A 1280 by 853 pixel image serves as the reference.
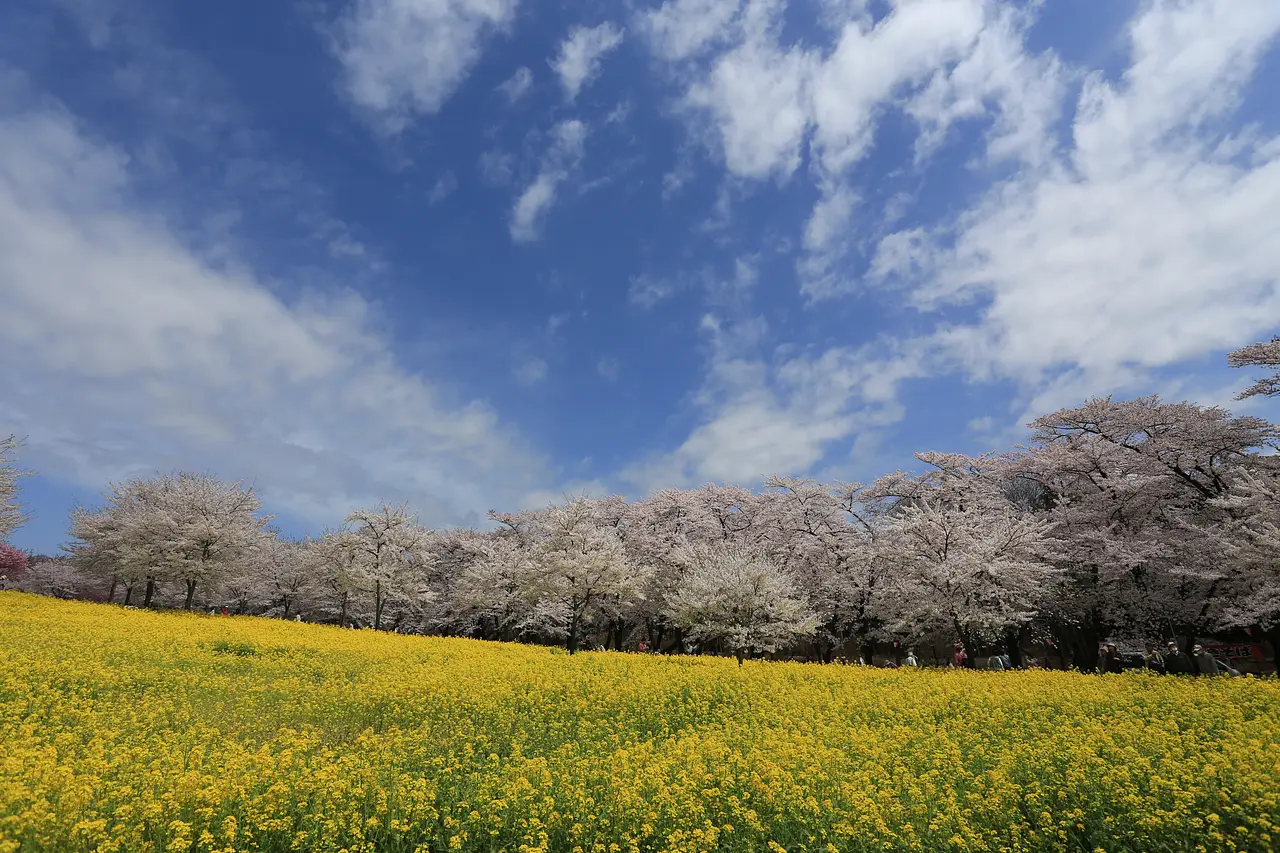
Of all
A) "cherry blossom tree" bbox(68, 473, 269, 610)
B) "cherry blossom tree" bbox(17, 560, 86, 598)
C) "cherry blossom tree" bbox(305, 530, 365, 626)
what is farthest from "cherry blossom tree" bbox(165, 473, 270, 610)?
"cherry blossom tree" bbox(17, 560, 86, 598)

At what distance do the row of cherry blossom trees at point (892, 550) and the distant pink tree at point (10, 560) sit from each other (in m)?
11.2

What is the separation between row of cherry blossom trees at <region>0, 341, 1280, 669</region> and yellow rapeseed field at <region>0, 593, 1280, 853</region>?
38.9 ft

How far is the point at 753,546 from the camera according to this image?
41656 millimetres

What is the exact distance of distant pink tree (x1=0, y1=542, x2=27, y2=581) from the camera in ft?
175

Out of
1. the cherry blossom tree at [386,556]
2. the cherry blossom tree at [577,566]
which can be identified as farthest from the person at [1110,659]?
the cherry blossom tree at [386,556]

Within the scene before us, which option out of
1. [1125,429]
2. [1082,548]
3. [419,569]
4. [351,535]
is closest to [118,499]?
[351,535]

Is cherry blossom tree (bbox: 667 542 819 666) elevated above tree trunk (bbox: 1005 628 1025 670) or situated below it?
above

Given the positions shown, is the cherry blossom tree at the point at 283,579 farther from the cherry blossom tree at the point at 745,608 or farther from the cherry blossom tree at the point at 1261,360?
the cherry blossom tree at the point at 1261,360

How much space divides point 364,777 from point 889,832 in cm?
588

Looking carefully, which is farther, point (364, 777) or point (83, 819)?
point (364, 777)

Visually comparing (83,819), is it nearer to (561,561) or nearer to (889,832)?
(889,832)

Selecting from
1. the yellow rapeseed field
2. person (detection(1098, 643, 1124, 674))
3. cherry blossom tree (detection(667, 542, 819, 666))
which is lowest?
the yellow rapeseed field

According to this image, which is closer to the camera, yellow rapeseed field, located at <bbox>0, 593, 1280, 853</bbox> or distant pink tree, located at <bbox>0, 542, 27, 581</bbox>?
yellow rapeseed field, located at <bbox>0, 593, 1280, 853</bbox>

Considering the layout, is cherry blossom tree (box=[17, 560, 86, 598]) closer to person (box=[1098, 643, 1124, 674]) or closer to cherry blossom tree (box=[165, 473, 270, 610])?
cherry blossom tree (box=[165, 473, 270, 610])
